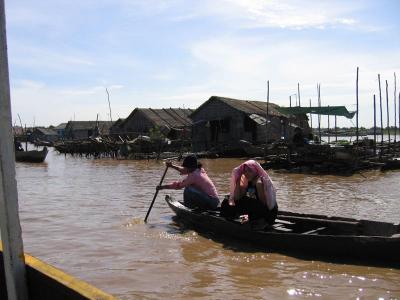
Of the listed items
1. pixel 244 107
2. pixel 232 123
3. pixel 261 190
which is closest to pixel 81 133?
pixel 244 107

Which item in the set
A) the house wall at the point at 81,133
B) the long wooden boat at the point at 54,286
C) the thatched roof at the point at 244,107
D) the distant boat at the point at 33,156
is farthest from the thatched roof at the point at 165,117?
the long wooden boat at the point at 54,286

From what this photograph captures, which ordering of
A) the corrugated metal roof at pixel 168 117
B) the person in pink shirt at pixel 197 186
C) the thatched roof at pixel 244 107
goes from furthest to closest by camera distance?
1. the corrugated metal roof at pixel 168 117
2. the thatched roof at pixel 244 107
3. the person in pink shirt at pixel 197 186

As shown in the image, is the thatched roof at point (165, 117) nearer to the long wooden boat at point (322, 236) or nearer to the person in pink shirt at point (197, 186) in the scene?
the person in pink shirt at point (197, 186)

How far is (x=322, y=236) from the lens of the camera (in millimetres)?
5695

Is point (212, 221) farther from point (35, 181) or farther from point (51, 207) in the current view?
point (35, 181)

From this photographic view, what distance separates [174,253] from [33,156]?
22366 millimetres

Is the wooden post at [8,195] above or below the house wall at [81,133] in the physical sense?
below

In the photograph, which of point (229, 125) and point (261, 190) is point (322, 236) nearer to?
point (261, 190)

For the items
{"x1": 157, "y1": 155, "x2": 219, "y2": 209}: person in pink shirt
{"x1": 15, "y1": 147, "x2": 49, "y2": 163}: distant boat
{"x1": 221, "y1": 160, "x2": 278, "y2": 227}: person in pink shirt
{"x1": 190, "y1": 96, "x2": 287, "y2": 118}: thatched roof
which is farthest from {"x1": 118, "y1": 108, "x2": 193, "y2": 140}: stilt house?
{"x1": 221, "y1": 160, "x2": 278, "y2": 227}: person in pink shirt

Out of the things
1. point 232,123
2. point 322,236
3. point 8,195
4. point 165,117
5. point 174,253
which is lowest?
point 174,253

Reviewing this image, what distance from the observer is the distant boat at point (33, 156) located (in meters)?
26.6

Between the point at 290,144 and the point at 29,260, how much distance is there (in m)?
16.9

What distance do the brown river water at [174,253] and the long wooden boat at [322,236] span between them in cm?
15

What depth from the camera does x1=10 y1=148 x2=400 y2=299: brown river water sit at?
5031 mm
